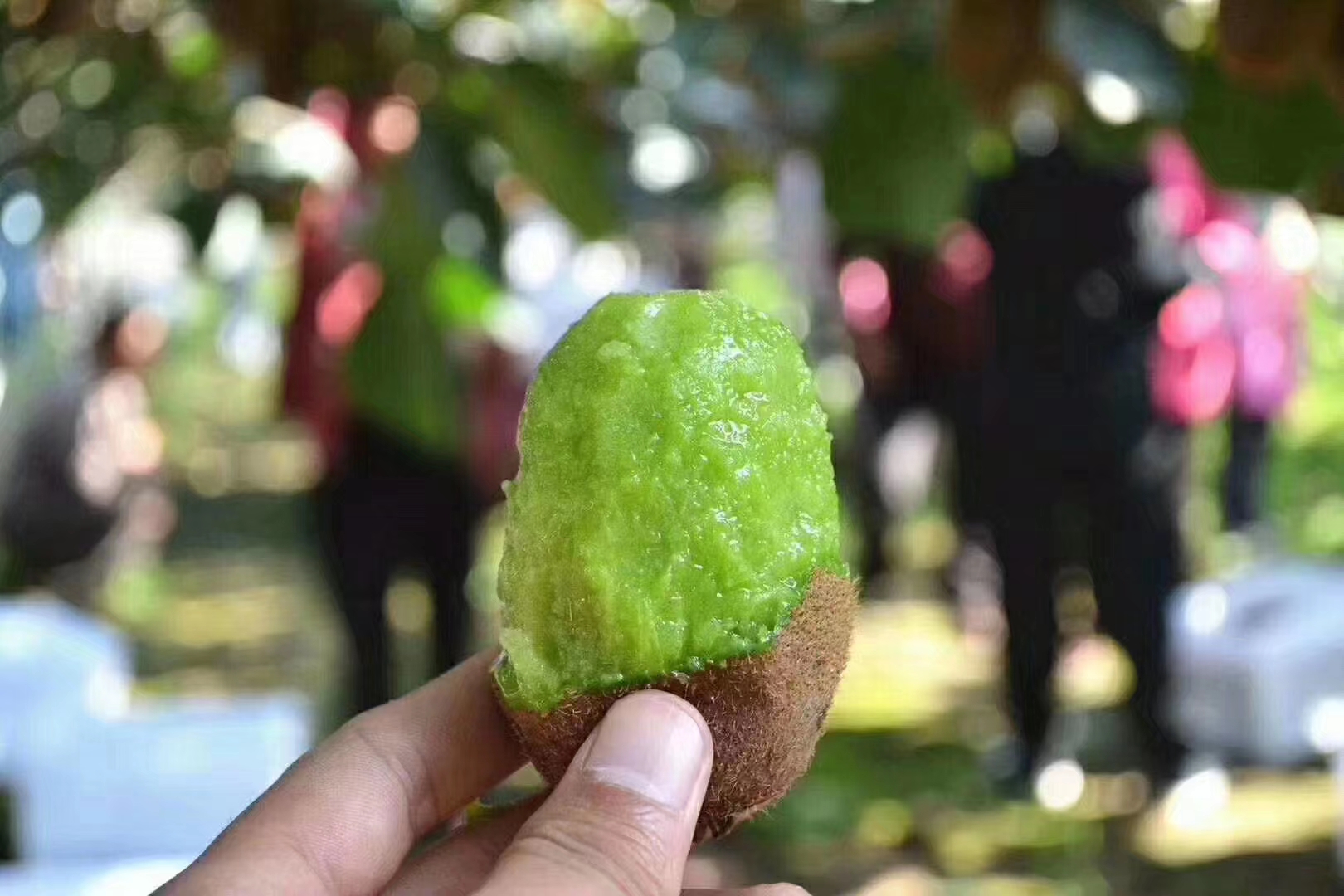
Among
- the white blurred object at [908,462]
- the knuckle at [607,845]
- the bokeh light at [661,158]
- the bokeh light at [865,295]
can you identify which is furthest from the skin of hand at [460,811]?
the white blurred object at [908,462]

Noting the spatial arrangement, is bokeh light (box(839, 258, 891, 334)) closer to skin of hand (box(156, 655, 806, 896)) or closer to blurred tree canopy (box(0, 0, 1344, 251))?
blurred tree canopy (box(0, 0, 1344, 251))

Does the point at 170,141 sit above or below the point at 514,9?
below

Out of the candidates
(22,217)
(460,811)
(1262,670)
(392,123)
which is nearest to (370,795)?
(460,811)

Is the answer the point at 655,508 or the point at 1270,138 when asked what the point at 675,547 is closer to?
the point at 655,508

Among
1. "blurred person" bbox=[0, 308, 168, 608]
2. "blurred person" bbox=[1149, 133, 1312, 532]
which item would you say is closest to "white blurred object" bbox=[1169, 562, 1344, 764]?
"blurred person" bbox=[1149, 133, 1312, 532]

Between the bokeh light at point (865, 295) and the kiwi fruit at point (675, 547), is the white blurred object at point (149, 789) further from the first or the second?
the bokeh light at point (865, 295)

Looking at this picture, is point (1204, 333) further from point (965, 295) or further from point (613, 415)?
point (613, 415)

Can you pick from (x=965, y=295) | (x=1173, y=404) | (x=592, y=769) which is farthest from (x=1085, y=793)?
(x=592, y=769)
